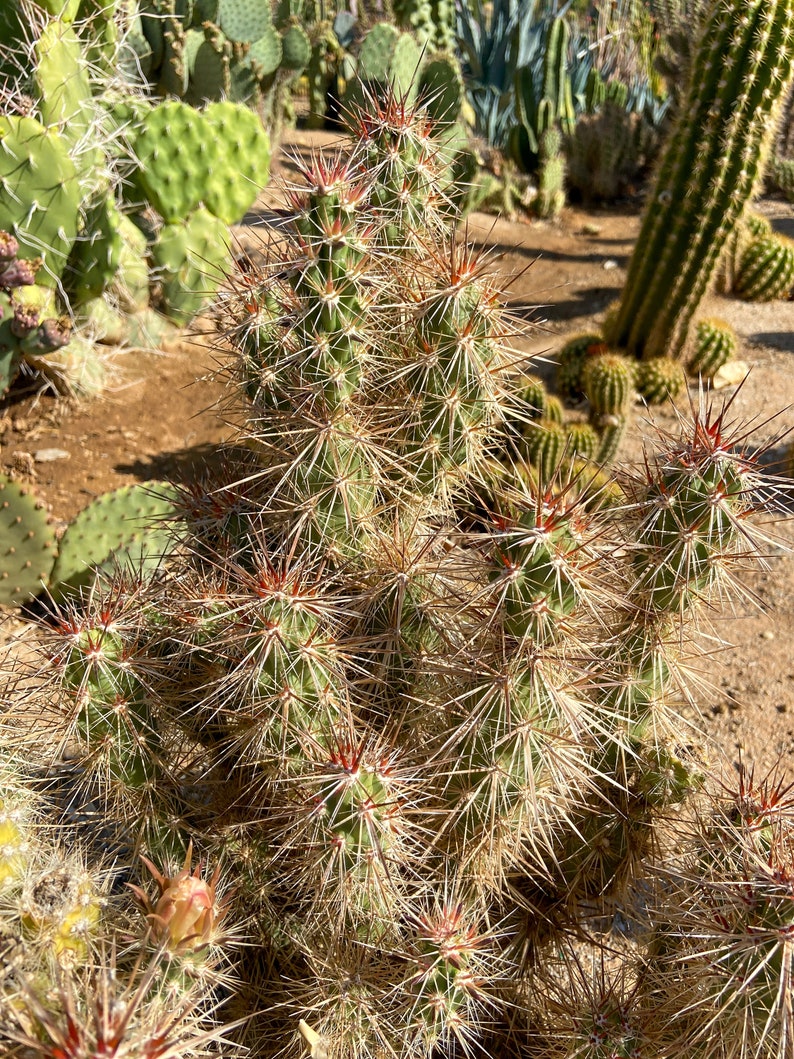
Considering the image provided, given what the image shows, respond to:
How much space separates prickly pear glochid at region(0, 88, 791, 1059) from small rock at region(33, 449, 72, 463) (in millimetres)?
2791

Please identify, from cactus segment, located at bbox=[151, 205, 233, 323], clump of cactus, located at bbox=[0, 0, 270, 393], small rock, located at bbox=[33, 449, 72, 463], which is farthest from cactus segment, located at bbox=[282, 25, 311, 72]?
small rock, located at bbox=[33, 449, 72, 463]

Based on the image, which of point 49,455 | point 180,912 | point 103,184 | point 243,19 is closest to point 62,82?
point 103,184

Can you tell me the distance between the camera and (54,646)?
1.74m

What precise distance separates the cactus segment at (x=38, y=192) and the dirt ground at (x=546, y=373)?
82cm

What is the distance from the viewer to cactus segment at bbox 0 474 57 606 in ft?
11.1

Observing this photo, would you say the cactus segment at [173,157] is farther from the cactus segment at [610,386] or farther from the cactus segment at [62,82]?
the cactus segment at [610,386]

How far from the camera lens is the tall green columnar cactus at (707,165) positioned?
4766mm

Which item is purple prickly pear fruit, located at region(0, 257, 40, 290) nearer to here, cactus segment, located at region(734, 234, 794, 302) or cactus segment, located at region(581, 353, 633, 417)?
cactus segment, located at region(581, 353, 633, 417)

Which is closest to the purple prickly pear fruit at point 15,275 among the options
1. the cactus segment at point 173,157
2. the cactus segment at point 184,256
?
the cactus segment at point 173,157

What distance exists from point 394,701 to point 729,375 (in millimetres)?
4448

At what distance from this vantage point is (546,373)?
586 centimetres

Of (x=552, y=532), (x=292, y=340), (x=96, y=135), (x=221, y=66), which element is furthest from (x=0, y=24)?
(x=552, y=532)

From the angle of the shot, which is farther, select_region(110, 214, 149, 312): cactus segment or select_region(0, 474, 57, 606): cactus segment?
select_region(110, 214, 149, 312): cactus segment

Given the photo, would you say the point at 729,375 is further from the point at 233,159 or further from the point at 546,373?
the point at 233,159
